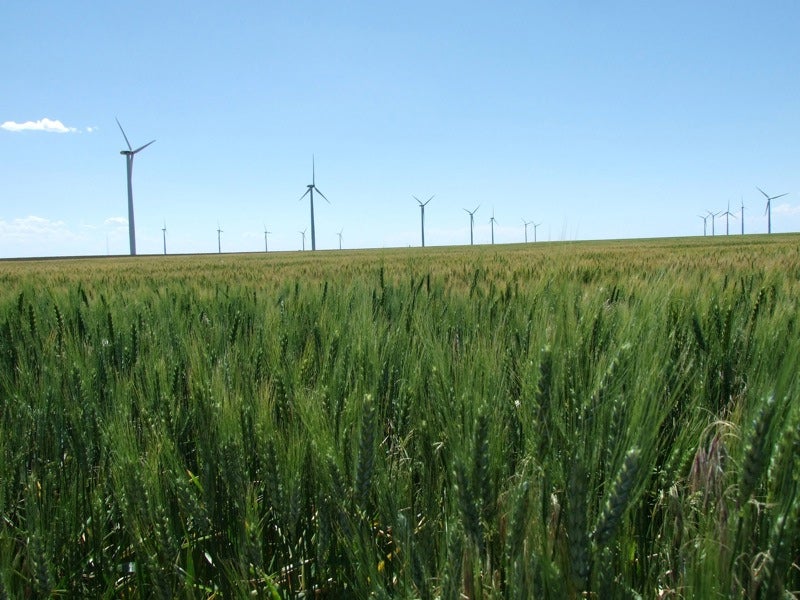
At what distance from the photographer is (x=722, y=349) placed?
1503 millimetres

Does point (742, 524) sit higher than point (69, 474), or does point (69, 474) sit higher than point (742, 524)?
point (742, 524)

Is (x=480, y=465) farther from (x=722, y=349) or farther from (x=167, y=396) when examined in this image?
(x=722, y=349)

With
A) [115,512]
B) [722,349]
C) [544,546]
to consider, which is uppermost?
[722,349]

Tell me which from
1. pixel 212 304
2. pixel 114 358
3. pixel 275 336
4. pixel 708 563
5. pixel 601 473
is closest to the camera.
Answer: pixel 708 563

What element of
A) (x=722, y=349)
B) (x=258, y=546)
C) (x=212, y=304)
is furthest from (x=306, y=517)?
(x=212, y=304)

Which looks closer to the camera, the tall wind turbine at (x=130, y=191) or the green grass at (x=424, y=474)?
the green grass at (x=424, y=474)

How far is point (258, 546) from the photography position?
34.8 inches

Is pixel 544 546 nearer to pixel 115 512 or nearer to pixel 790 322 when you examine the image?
pixel 115 512

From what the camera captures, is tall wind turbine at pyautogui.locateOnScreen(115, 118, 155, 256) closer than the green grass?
No

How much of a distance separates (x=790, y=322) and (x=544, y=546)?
56.5 inches

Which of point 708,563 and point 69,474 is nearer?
point 708,563

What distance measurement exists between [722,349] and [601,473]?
791 millimetres

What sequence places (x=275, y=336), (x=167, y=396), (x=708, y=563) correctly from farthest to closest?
(x=275, y=336) → (x=167, y=396) → (x=708, y=563)

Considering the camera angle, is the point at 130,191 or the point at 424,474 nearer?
the point at 424,474
